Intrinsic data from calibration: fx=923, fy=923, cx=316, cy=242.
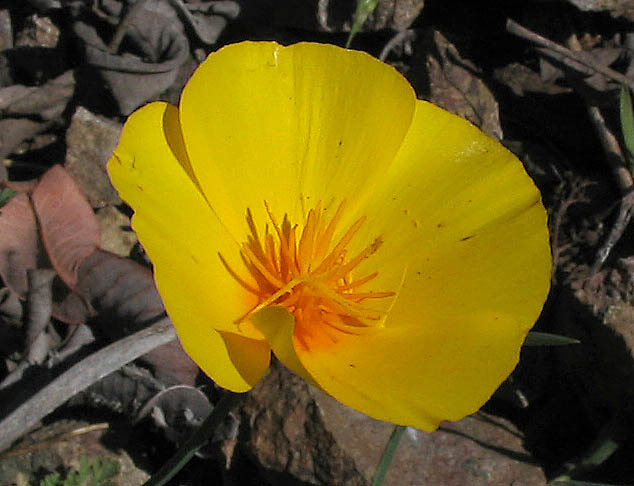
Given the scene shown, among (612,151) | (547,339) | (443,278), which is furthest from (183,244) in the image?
(612,151)

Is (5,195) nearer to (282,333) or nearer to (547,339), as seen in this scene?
(282,333)

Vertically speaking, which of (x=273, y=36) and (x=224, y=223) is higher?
(x=224, y=223)

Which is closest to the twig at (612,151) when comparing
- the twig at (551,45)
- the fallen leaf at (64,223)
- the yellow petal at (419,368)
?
the twig at (551,45)

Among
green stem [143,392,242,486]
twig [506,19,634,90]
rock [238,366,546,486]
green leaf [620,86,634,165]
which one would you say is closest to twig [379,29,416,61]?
twig [506,19,634,90]

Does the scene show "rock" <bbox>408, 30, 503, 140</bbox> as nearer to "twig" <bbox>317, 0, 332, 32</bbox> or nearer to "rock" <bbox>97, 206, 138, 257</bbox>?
"twig" <bbox>317, 0, 332, 32</bbox>

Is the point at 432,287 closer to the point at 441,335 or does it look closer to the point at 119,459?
the point at 441,335

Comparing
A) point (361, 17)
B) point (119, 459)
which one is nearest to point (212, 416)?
point (119, 459)

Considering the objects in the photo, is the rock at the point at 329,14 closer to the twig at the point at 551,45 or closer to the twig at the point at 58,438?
the twig at the point at 551,45

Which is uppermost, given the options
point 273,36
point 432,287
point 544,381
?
point 432,287
